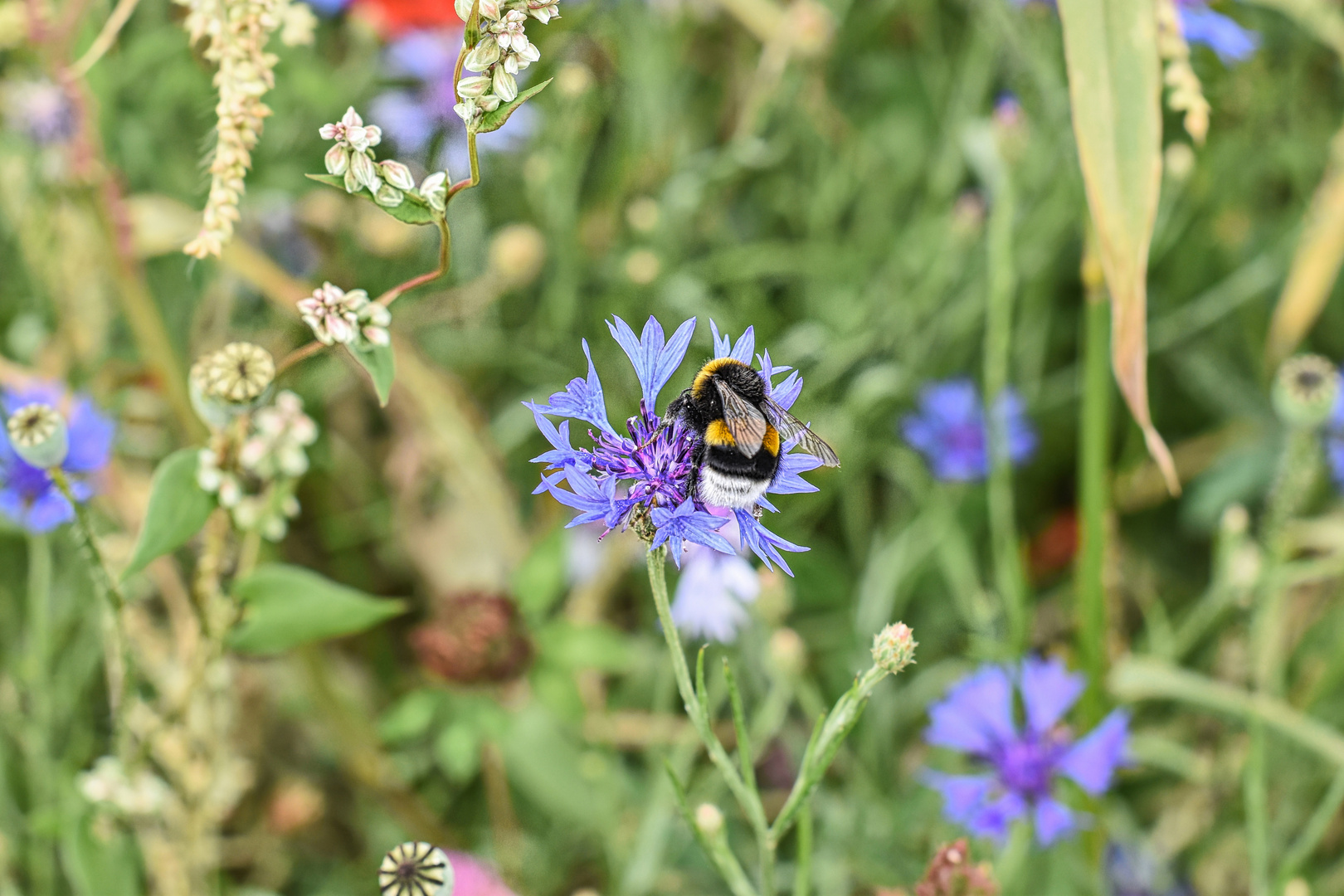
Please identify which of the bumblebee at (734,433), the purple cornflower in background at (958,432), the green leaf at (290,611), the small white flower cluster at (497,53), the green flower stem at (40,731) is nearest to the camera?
the small white flower cluster at (497,53)

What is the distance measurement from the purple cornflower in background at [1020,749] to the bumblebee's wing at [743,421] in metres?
0.31

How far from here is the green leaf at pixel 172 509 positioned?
21.3 inches

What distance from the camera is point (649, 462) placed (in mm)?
531

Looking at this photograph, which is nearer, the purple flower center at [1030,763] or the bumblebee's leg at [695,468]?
the bumblebee's leg at [695,468]

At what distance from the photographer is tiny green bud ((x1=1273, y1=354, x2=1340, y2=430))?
757mm

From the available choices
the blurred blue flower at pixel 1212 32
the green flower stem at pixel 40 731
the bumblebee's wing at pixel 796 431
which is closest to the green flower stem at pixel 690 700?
the bumblebee's wing at pixel 796 431

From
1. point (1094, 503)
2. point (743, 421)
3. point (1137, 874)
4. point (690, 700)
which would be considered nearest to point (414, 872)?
point (690, 700)

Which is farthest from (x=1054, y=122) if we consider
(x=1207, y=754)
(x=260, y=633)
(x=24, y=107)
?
(x=24, y=107)

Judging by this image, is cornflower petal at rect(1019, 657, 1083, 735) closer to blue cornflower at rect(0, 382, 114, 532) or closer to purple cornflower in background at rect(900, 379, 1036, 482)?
purple cornflower in background at rect(900, 379, 1036, 482)

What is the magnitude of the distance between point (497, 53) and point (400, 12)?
0.74m

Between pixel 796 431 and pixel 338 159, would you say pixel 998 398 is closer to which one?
pixel 796 431

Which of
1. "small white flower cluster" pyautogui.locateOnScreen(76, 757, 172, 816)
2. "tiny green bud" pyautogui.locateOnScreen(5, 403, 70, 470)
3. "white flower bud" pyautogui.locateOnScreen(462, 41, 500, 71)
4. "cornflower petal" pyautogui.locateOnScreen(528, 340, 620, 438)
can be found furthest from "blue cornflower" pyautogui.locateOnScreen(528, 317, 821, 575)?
"small white flower cluster" pyautogui.locateOnScreen(76, 757, 172, 816)

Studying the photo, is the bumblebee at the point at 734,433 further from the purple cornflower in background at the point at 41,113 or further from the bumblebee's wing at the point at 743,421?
the purple cornflower in background at the point at 41,113

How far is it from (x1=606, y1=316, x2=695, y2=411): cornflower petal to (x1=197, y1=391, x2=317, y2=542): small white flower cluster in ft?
0.65
